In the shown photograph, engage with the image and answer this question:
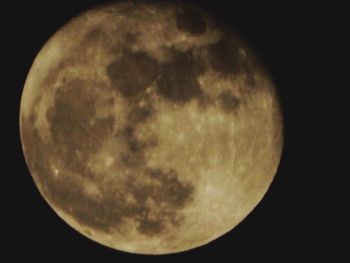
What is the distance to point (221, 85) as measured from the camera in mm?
3014

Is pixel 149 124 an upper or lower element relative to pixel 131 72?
lower

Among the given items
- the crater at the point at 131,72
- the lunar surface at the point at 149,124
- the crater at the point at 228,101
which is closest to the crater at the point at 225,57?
the lunar surface at the point at 149,124

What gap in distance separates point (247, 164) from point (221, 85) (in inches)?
20.9

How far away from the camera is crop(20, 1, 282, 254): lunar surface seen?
290 cm

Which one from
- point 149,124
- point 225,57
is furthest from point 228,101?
point 149,124

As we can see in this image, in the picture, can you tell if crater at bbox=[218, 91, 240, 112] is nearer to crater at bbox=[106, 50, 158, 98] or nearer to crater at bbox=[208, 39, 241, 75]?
crater at bbox=[208, 39, 241, 75]

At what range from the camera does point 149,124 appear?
289 centimetres

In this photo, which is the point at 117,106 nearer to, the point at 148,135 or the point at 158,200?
the point at 148,135

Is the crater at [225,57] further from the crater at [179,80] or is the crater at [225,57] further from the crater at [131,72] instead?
the crater at [131,72]

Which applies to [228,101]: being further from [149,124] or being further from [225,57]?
[149,124]

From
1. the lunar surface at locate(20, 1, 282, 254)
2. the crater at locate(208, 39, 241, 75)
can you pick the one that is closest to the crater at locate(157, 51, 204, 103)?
the lunar surface at locate(20, 1, 282, 254)

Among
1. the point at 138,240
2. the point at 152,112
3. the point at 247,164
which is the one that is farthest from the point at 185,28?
the point at 138,240

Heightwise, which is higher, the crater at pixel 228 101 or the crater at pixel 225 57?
the crater at pixel 225 57

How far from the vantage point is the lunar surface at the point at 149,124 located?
2898 mm
